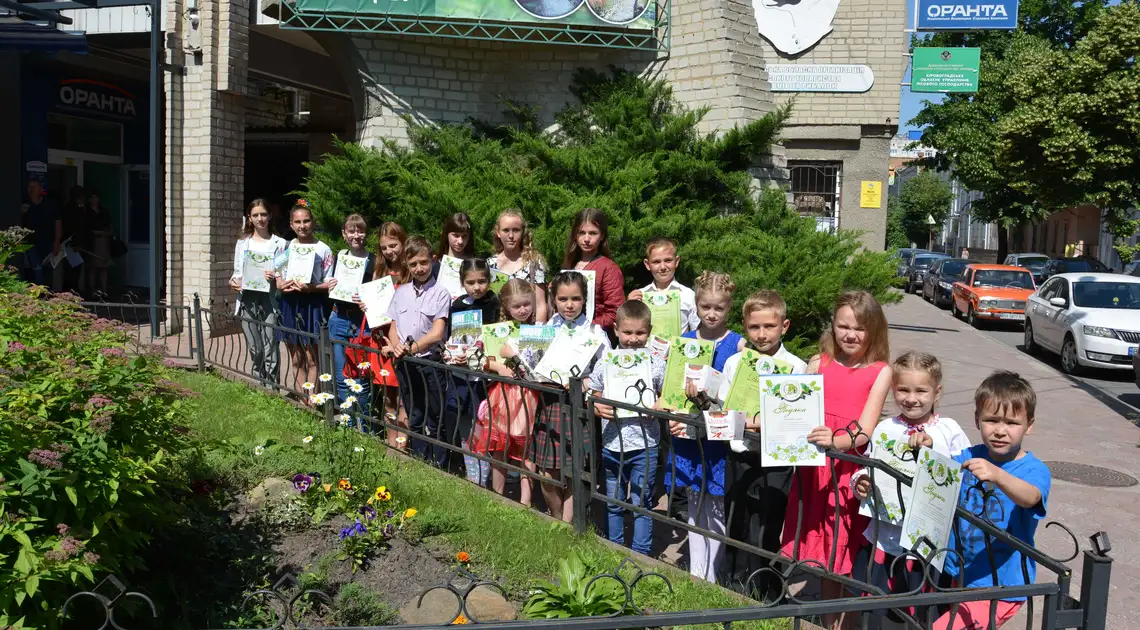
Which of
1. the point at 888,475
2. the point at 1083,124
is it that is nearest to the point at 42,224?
the point at 888,475

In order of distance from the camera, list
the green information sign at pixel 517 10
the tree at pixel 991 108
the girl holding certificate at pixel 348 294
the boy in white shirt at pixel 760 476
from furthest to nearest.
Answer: the tree at pixel 991 108 → the green information sign at pixel 517 10 → the girl holding certificate at pixel 348 294 → the boy in white shirt at pixel 760 476

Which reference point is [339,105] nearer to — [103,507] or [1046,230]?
[103,507]

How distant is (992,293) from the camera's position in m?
21.7

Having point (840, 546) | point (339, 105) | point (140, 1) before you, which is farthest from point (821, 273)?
point (339, 105)

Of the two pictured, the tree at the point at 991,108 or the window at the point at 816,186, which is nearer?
the window at the point at 816,186

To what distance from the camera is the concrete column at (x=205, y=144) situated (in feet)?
37.9

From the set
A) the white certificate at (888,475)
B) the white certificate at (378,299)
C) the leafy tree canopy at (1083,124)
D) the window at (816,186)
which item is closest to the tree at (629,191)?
the white certificate at (378,299)

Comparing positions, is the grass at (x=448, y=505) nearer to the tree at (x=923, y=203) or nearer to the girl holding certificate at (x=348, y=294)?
the girl holding certificate at (x=348, y=294)

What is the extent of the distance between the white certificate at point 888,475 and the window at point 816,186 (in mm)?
14904

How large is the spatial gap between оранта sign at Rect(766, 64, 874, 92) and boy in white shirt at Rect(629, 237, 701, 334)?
38.7 feet

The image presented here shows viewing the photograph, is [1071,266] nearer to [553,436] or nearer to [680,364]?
[553,436]

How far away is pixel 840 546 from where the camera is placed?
417 centimetres

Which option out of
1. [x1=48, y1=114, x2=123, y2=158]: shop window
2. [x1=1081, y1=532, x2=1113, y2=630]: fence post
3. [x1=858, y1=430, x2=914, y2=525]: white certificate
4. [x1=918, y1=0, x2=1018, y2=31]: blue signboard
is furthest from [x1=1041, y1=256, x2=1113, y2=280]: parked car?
[x1=1081, y1=532, x2=1113, y2=630]: fence post

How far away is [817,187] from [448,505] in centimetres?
1487
